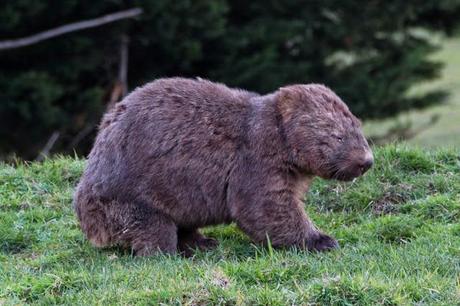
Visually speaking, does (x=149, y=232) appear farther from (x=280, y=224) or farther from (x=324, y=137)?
(x=324, y=137)

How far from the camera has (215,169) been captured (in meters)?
8.21

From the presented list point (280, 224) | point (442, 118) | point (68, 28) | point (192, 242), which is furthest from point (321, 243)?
point (442, 118)

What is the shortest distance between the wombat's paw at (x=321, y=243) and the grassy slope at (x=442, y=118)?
12.9 meters

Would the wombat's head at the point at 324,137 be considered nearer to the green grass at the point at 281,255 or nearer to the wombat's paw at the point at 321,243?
the wombat's paw at the point at 321,243

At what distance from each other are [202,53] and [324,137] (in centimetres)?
1168

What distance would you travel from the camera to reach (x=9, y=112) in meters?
17.9

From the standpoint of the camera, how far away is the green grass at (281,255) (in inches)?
265

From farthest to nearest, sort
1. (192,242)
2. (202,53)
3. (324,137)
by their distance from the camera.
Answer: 1. (202,53)
2. (192,242)
3. (324,137)

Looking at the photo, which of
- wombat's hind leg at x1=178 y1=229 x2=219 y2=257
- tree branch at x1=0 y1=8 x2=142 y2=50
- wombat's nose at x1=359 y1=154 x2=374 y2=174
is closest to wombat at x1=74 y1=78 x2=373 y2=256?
wombat's nose at x1=359 y1=154 x2=374 y2=174

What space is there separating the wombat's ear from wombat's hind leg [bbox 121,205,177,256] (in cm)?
123

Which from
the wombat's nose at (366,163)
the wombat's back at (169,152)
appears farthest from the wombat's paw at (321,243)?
the wombat's back at (169,152)

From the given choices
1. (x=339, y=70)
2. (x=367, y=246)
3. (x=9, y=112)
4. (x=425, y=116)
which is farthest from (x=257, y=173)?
(x=425, y=116)

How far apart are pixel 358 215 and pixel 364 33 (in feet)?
42.5

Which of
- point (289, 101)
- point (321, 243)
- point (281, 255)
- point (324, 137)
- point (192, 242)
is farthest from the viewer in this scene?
point (192, 242)
